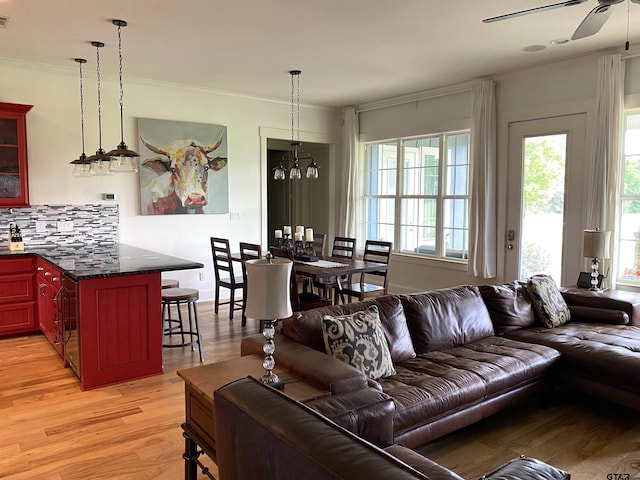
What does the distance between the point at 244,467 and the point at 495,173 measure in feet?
17.1

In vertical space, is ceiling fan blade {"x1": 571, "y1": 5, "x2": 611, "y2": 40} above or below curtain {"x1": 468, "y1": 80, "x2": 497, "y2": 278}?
above

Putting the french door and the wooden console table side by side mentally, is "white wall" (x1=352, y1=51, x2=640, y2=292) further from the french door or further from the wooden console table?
the wooden console table

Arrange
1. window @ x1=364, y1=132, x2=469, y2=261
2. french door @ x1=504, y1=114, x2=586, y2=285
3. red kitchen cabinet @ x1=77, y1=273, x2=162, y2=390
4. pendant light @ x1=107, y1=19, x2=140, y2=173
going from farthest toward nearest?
window @ x1=364, y1=132, x2=469, y2=261 → french door @ x1=504, y1=114, x2=586, y2=285 → pendant light @ x1=107, y1=19, x2=140, y2=173 → red kitchen cabinet @ x1=77, y1=273, x2=162, y2=390

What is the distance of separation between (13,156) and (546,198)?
5.68 m

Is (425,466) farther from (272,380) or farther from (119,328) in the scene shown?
(119,328)

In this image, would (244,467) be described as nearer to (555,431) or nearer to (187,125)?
(555,431)

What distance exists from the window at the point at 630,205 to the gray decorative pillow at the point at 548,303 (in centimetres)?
127

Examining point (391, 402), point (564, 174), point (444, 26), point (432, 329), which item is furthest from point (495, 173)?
point (391, 402)

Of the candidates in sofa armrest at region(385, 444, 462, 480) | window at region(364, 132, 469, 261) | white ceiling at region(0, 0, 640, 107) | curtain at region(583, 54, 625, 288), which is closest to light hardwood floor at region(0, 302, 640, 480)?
sofa armrest at region(385, 444, 462, 480)

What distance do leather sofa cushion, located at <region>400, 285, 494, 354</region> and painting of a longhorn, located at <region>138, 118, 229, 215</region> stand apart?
12.8 feet

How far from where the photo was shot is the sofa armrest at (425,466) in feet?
5.31

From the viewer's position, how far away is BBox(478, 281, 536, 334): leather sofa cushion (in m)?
3.78

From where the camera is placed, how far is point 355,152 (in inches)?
306

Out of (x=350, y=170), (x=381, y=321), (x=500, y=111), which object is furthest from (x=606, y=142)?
(x=350, y=170)
